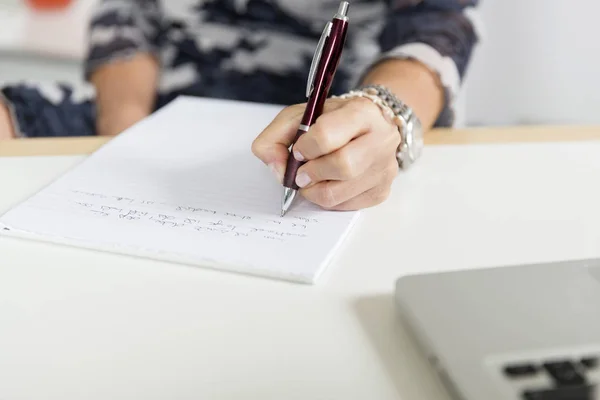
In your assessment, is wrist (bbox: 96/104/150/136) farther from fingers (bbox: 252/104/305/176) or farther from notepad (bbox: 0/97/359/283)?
fingers (bbox: 252/104/305/176)

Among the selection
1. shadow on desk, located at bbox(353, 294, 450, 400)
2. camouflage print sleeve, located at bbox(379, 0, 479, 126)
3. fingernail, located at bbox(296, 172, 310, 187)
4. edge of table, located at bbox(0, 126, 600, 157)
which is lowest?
shadow on desk, located at bbox(353, 294, 450, 400)

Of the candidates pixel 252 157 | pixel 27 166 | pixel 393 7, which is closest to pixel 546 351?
pixel 252 157

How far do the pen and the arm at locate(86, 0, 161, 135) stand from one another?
1.46 ft

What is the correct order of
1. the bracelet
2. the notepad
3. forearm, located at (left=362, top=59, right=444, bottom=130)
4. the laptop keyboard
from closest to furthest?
the laptop keyboard < the notepad < the bracelet < forearm, located at (left=362, top=59, right=444, bottom=130)

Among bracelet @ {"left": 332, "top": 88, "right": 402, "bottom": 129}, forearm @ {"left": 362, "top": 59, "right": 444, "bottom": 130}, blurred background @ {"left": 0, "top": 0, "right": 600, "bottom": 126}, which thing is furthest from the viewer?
blurred background @ {"left": 0, "top": 0, "right": 600, "bottom": 126}

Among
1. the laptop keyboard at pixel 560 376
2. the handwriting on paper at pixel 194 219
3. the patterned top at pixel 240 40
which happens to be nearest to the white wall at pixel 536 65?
the patterned top at pixel 240 40

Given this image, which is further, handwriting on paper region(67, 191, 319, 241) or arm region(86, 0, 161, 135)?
arm region(86, 0, 161, 135)

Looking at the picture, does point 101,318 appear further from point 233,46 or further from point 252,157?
point 233,46

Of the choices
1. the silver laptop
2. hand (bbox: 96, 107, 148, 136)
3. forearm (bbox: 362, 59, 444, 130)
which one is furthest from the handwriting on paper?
hand (bbox: 96, 107, 148, 136)

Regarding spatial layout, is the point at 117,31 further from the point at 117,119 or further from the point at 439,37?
the point at 439,37

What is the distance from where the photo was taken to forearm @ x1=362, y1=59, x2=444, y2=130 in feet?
2.08

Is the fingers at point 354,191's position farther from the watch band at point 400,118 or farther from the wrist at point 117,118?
the wrist at point 117,118

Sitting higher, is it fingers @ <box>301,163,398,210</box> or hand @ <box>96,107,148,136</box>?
fingers @ <box>301,163,398,210</box>

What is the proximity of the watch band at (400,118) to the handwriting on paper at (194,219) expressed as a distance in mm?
120
